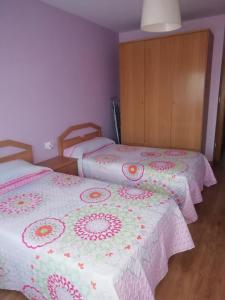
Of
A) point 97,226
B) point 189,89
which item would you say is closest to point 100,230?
point 97,226

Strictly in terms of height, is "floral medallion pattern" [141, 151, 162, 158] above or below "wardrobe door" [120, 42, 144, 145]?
below

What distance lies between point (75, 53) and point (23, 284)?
2.83 metres

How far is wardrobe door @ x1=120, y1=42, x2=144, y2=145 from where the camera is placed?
3.60m

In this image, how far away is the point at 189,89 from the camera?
333 centimetres

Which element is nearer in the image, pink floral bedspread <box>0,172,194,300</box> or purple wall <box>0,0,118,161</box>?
pink floral bedspread <box>0,172,194,300</box>

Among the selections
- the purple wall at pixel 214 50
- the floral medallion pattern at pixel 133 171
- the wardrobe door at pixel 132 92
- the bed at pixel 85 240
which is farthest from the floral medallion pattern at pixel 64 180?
the purple wall at pixel 214 50

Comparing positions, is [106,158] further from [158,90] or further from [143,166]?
[158,90]

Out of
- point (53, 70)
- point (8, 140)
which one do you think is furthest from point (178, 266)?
point (53, 70)

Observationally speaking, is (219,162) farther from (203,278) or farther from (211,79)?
(203,278)

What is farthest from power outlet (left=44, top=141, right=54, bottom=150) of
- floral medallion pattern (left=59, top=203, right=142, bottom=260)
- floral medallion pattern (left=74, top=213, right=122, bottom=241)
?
floral medallion pattern (left=74, top=213, right=122, bottom=241)

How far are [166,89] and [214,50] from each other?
1.04 m

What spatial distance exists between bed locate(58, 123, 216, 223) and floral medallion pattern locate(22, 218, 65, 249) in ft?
4.00

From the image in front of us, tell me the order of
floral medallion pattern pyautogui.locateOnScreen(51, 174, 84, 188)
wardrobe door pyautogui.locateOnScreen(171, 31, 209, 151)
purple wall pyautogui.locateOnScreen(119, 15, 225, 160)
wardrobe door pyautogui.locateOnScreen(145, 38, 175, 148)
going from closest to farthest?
floral medallion pattern pyautogui.locateOnScreen(51, 174, 84, 188) < wardrobe door pyautogui.locateOnScreen(171, 31, 209, 151) < wardrobe door pyautogui.locateOnScreen(145, 38, 175, 148) < purple wall pyautogui.locateOnScreen(119, 15, 225, 160)

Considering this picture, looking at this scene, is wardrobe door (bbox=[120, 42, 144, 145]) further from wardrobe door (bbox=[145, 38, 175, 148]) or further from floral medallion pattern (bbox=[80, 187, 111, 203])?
floral medallion pattern (bbox=[80, 187, 111, 203])
